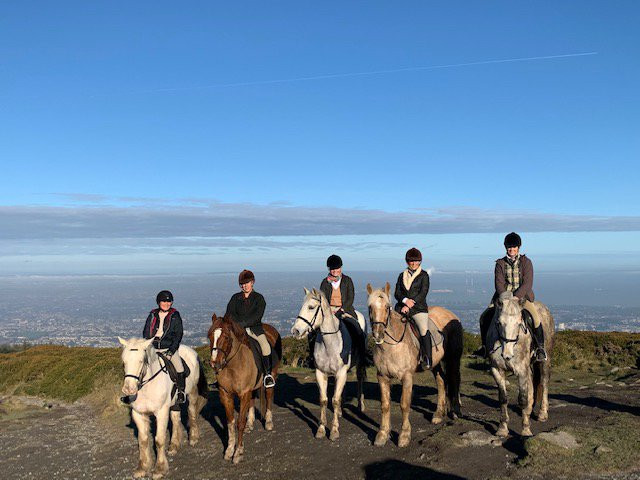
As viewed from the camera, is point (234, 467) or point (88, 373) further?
point (88, 373)

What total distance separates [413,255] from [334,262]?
1.89 meters

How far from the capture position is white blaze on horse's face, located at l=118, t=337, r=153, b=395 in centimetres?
771

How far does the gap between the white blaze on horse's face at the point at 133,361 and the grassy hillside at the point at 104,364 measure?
10.4 m

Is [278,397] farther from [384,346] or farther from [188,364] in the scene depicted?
[384,346]

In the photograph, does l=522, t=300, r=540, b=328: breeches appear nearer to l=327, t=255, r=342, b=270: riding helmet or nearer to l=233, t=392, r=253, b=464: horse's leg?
l=327, t=255, r=342, b=270: riding helmet

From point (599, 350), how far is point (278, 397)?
14.2m

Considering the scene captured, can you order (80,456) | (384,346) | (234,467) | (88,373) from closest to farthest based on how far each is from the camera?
(234,467)
(384,346)
(80,456)
(88,373)

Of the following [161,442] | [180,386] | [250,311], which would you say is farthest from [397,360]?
[161,442]

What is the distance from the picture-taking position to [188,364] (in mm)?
9922

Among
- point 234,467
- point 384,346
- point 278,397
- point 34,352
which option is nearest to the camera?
point 234,467

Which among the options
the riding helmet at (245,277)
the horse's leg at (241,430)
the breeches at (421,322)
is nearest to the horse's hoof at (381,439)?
the breeches at (421,322)

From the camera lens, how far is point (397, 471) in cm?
798

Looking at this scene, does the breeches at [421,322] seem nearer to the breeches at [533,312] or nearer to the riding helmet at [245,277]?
the breeches at [533,312]

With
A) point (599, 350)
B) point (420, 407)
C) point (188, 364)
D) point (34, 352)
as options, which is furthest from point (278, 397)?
point (34, 352)
